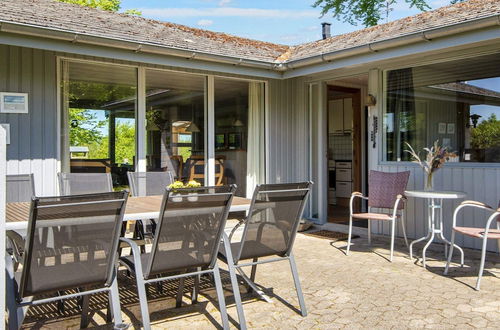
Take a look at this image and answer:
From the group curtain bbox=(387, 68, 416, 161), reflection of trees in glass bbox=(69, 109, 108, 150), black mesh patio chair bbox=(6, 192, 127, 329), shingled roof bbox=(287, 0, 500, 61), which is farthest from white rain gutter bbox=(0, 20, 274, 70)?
black mesh patio chair bbox=(6, 192, 127, 329)

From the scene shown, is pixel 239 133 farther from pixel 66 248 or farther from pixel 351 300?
pixel 66 248

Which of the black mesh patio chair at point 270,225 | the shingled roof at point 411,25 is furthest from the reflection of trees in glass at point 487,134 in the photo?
the black mesh patio chair at point 270,225

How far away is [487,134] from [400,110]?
1.25 meters

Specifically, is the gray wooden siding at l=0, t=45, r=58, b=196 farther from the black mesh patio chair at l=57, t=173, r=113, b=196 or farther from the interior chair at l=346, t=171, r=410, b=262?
the interior chair at l=346, t=171, r=410, b=262

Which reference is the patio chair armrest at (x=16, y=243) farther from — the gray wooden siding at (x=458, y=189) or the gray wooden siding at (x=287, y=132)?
the gray wooden siding at (x=458, y=189)

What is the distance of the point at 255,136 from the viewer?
7.03 meters

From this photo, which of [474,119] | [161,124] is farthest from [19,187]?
[474,119]

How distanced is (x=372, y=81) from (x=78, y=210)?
501cm

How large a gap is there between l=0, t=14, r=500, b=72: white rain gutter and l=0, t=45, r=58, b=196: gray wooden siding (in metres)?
0.71

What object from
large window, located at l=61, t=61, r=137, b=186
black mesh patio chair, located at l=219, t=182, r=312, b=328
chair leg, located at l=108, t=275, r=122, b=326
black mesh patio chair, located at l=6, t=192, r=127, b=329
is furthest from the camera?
large window, located at l=61, t=61, r=137, b=186

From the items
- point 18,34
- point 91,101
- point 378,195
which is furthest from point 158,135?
point 378,195

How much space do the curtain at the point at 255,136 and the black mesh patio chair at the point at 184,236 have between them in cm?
422

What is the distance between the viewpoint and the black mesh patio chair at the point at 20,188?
393 centimetres

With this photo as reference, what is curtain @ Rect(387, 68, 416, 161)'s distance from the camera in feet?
19.4
